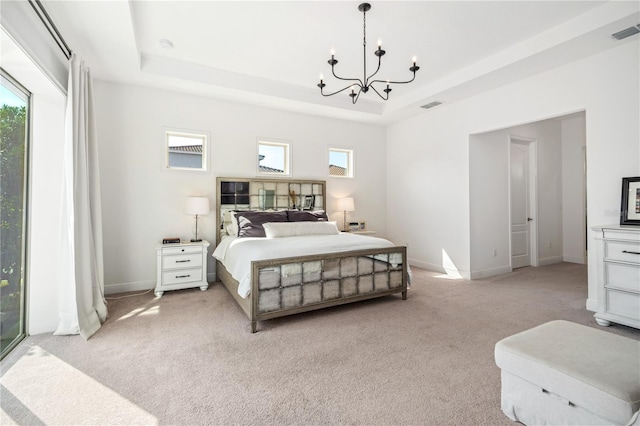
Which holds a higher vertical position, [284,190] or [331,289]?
[284,190]

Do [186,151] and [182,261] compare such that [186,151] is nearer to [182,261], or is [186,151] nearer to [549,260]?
[182,261]

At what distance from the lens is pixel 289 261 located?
299 centimetres

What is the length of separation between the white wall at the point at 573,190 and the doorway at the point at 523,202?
1.00 metres

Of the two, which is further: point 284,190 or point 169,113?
point 284,190

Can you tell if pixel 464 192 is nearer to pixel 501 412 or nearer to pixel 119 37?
pixel 501 412

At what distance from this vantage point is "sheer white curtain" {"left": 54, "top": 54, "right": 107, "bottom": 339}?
2770 millimetres

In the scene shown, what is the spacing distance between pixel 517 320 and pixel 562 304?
3.24 feet

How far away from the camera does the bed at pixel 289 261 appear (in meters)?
2.95

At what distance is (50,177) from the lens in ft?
9.45

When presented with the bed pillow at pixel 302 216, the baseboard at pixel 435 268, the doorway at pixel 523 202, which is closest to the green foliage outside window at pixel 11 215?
the bed pillow at pixel 302 216

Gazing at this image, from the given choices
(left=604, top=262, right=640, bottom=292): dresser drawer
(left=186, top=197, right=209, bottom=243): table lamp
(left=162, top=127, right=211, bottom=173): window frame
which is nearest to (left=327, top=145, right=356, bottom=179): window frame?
(left=162, top=127, right=211, bottom=173): window frame

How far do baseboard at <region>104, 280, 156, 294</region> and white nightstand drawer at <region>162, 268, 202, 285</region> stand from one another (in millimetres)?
523

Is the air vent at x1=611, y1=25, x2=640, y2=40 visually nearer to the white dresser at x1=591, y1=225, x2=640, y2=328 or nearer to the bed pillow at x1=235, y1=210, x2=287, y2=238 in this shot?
the white dresser at x1=591, y1=225, x2=640, y2=328

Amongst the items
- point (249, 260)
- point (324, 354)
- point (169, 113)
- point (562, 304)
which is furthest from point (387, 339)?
point (169, 113)
